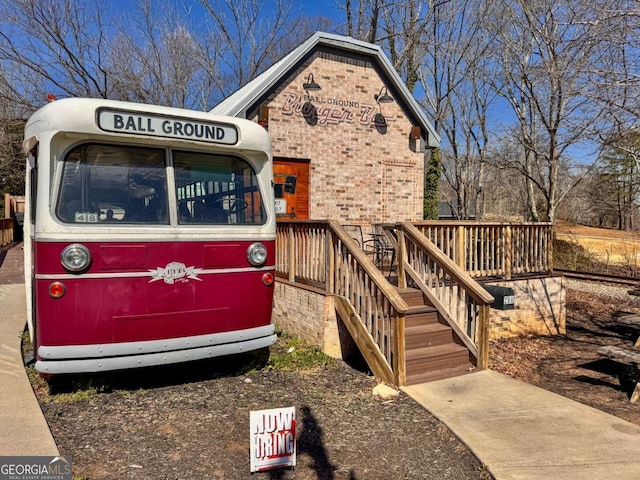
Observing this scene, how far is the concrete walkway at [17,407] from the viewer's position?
3.44 m

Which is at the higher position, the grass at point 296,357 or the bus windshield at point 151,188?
the bus windshield at point 151,188

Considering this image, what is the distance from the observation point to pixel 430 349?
572cm

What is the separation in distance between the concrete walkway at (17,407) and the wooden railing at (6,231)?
594 inches

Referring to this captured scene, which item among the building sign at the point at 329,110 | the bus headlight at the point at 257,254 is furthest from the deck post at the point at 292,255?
the building sign at the point at 329,110

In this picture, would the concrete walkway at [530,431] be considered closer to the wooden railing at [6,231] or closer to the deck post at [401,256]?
the deck post at [401,256]

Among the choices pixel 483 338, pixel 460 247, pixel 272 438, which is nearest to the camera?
pixel 272 438

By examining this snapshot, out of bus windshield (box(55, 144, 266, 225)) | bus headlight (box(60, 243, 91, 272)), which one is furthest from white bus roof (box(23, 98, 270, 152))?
bus headlight (box(60, 243, 91, 272))

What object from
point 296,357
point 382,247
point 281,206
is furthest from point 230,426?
point 281,206

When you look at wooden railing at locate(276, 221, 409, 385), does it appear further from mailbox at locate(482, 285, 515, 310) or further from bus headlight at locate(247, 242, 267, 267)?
mailbox at locate(482, 285, 515, 310)

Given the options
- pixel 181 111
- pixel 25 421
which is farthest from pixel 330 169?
pixel 25 421

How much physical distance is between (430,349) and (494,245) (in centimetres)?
349

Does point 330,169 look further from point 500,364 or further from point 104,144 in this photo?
point 104,144

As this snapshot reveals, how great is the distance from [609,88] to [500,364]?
13.5 ft

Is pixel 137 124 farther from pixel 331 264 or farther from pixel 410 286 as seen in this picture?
pixel 410 286
